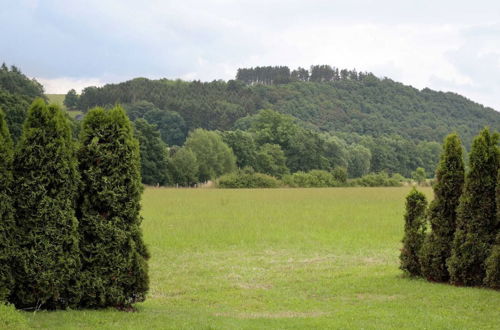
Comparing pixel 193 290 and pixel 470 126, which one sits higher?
pixel 470 126

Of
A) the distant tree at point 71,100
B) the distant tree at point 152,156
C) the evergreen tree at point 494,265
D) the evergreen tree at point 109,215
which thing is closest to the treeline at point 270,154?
the distant tree at point 152,156

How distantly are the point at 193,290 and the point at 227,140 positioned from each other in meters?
90.0

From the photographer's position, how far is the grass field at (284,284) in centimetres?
966

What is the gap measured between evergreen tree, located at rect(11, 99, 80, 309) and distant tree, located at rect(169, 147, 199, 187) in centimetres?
7104

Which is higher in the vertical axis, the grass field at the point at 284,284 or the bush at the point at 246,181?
the bush at the point at 246,181

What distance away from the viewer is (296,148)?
365 feet

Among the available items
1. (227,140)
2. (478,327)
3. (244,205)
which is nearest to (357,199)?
(244,205)

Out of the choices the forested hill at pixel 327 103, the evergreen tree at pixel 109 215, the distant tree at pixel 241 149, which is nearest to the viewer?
the evergreen tree at pixel 109 215

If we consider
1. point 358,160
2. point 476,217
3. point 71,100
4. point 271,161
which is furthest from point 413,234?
point 71,100

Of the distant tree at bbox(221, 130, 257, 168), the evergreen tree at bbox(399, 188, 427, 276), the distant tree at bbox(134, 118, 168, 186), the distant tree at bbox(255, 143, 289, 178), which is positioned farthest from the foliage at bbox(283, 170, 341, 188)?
the evergreen tree at bbox(399, 188, 427, 276)

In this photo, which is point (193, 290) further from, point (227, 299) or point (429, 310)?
point (429, 310)

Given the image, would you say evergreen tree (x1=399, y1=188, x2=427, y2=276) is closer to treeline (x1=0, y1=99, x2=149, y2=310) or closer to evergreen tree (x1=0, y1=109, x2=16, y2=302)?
treeline (x1=0, y1=99, x2=149, y2=310)

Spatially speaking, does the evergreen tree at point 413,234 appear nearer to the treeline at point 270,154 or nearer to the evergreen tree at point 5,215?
the evergreen tree at point 5,215

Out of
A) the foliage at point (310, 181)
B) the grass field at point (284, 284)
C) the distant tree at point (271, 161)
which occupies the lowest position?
the grass field at point (284, 284)
